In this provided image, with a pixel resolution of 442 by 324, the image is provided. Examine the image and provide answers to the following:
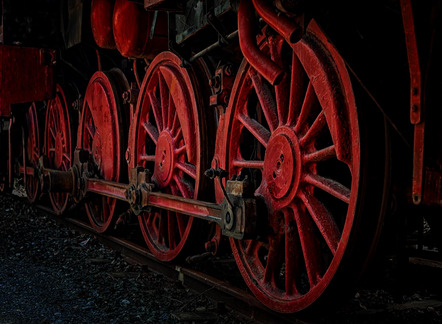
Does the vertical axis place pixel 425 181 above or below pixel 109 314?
above

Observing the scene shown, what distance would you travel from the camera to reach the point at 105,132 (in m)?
5.64

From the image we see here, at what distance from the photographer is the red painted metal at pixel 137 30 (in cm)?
459

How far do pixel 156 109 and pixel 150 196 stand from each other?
0.80 m

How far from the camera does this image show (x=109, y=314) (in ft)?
10.8

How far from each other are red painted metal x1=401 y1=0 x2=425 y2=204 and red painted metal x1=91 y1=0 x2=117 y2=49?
3606 mm

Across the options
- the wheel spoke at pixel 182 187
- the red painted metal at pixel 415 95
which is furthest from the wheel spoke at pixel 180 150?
the red painted metal at pixel 415 95

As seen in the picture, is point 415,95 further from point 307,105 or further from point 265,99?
point 265,99

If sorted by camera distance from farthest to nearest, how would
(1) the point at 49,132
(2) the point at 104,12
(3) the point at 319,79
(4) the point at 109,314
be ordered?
(1) the point at 49,132
(2) the point at 104,12
(4) the point at 109,314
(3) the point at 319,79

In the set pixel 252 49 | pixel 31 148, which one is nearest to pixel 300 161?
pixel 252 49

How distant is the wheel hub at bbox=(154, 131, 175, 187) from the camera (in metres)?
4.32

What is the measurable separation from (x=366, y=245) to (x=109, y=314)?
162 centimetres

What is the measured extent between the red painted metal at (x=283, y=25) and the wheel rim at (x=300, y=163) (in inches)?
14.4

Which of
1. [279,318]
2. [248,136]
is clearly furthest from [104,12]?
[279,318]

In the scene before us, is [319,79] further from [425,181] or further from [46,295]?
[46,295]
